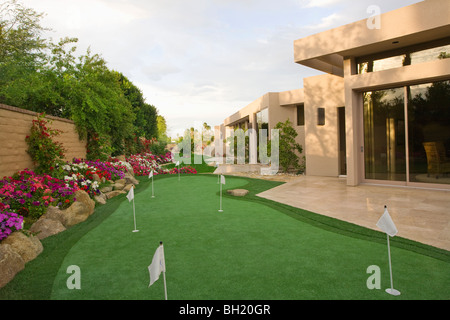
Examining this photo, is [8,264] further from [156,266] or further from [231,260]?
[231,260]

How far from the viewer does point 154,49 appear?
11336mm

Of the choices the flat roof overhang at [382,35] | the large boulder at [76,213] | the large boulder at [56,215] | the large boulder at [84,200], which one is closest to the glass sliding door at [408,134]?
the flat roof overhang at [382,35]

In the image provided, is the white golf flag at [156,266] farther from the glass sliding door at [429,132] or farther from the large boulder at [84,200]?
the glass sliding door at [429,132]

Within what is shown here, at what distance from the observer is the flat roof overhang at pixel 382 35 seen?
7.26m

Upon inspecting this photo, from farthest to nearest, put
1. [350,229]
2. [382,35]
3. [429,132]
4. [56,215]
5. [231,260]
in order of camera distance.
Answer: [429,132]
[382,35]
[56,215]
[350,229]
[231,260]

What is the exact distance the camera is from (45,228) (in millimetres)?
4500

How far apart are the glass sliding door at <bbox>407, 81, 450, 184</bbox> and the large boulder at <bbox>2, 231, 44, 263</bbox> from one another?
965cm

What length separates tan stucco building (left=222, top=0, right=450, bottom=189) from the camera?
776cm

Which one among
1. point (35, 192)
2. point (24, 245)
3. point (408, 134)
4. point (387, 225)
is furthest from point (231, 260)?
point (408, 134)

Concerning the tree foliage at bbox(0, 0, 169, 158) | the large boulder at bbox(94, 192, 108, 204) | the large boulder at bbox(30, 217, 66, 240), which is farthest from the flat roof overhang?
the large boulder at bbox(30, 217, 66, 240)

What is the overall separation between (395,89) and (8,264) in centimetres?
1032
